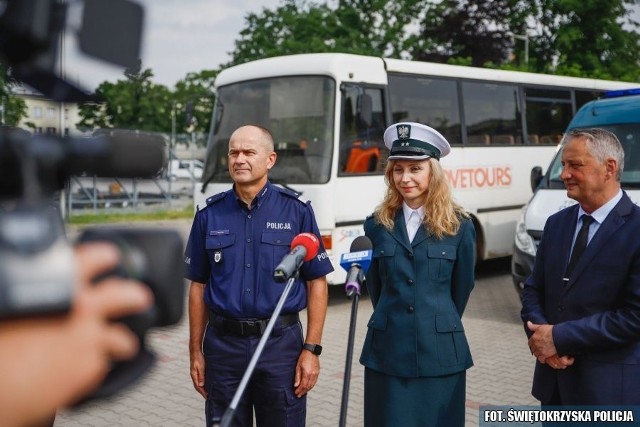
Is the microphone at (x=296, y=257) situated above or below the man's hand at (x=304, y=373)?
above

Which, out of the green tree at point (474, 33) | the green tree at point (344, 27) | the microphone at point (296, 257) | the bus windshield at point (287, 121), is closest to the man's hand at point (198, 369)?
the microphone at point (296, 257)

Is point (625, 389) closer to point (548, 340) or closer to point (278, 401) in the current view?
point (548, 340)

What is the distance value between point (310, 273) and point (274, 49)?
61.8ft

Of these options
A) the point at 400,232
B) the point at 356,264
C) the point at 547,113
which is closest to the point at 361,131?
the point at 547,113

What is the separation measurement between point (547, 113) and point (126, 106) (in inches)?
462

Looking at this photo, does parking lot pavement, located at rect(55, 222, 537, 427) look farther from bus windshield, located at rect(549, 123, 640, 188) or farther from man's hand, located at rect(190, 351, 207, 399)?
bus windshield, located at rect(549, 123, 640, 188)

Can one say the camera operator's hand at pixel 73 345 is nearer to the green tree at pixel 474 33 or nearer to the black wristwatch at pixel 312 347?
the black wristwatch at pixel 312 347

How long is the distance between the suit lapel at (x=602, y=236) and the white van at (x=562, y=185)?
4327 mm

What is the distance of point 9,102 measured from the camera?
1.06m

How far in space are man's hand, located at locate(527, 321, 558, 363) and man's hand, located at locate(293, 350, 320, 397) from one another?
0.97 m

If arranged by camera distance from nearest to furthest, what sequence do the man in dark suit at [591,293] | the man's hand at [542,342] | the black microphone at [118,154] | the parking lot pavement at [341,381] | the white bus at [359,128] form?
the black microphone at [118,154], the man in dark suit at [591,293], the man's hand at [542,342], the parking lot pavement at [341,381], the white bus at [359,128]

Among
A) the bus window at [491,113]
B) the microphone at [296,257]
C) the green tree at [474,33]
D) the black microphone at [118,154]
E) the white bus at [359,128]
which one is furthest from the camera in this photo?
the green tree at [474,33]

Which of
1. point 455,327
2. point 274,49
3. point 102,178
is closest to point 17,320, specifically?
point 102,178

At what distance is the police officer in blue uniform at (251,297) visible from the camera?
10.4ft
